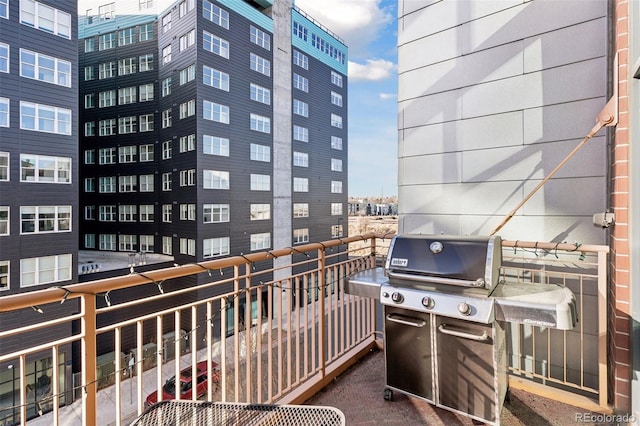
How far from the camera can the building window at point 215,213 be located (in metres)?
13.5

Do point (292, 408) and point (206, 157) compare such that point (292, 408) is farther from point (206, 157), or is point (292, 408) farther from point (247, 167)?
point (247, 167)

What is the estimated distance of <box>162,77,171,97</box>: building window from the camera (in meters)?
14.7

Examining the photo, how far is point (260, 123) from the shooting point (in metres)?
16.0

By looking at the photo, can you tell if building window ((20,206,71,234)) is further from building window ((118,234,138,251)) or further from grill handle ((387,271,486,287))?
grill handle ((387,271,486,287))

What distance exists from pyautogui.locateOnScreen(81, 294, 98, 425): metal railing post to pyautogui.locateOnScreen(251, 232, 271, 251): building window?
14.4m

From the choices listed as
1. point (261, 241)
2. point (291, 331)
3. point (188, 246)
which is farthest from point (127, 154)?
point (291, 331)

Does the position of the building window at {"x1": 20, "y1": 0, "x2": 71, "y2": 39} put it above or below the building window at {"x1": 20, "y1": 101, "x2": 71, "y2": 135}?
above

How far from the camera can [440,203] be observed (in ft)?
10.4

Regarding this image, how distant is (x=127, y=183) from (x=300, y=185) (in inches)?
341

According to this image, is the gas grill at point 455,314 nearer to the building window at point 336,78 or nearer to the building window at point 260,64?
the building window at point 260,64

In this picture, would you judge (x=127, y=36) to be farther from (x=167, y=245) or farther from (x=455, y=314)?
(x=455, y=314)

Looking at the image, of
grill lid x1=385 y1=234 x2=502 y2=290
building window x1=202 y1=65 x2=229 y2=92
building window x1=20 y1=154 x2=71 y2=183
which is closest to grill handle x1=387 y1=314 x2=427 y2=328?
grill lid x1=385 y1=234 x2=502 y2=290

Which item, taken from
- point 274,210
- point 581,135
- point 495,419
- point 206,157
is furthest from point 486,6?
point 274,210

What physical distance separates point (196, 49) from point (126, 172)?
7132 mm
